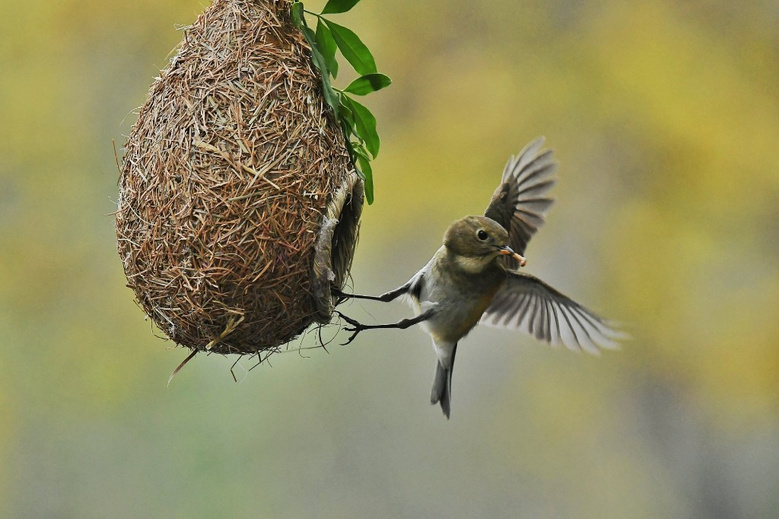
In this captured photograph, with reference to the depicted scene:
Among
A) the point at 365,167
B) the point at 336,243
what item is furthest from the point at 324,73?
the point at 336,243

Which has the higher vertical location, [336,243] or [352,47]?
[352,47]

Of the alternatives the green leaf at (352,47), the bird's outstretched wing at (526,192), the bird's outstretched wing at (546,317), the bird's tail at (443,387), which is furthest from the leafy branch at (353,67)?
the bird's tail at (443,387)

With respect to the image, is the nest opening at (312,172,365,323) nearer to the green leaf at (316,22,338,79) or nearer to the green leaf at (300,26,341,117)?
the green leaf at (300,26,341,117)

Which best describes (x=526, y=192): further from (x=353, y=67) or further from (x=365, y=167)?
(x=353, y=67)

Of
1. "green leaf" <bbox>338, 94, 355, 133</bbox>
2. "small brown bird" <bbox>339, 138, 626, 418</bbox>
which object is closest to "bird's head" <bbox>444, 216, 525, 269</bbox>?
"small brown bird" <bbox>339, 138, 626, 418</bbox>

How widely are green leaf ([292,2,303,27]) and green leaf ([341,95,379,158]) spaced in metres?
0.21

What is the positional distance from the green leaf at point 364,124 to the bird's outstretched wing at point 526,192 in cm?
55

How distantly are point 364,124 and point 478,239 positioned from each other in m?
0.42

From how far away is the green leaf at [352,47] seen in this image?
7.52 ft

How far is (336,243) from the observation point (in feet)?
7.79

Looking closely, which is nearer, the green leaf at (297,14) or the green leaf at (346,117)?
the green leaf at (297,14)

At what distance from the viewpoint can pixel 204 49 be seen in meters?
2.24

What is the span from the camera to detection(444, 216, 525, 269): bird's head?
2.38 m

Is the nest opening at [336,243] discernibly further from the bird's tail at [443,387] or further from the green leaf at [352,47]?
the bird's tail at [443,387]
